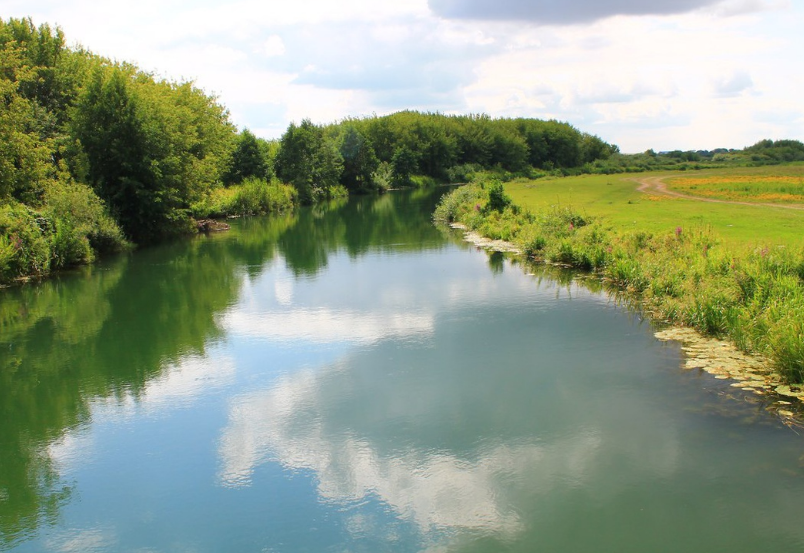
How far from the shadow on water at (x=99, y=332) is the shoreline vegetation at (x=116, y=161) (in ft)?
5.77

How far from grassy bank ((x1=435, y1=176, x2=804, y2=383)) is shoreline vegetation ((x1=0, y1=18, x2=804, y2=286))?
18.9 meters

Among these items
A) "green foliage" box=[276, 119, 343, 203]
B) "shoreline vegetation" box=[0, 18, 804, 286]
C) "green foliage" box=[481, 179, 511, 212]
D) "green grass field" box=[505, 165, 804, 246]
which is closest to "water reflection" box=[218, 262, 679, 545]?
"green grass field" box=[505, 165, 804, 246]

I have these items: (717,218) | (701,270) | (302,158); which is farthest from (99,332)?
(302,158)

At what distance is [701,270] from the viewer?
51.2ft

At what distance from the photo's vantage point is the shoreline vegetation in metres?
24.2

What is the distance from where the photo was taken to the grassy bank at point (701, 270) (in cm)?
1201

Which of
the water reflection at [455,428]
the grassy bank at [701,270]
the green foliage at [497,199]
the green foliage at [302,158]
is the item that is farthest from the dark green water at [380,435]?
the green foliage at [302,158]

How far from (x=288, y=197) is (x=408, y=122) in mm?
53096

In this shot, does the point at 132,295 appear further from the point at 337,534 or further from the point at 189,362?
the point at 337,534

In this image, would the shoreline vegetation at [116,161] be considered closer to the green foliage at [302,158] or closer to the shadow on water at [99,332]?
the green foliage at [302,158]

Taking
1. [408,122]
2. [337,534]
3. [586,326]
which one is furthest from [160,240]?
[408,122]

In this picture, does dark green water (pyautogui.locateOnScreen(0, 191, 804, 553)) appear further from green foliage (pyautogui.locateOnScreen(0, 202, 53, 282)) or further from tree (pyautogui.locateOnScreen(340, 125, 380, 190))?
tree (pyautogui.locateOnScreen(340, 125, 380, 190))

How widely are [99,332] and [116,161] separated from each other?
18.7 meters

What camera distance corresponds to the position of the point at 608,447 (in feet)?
30.7
